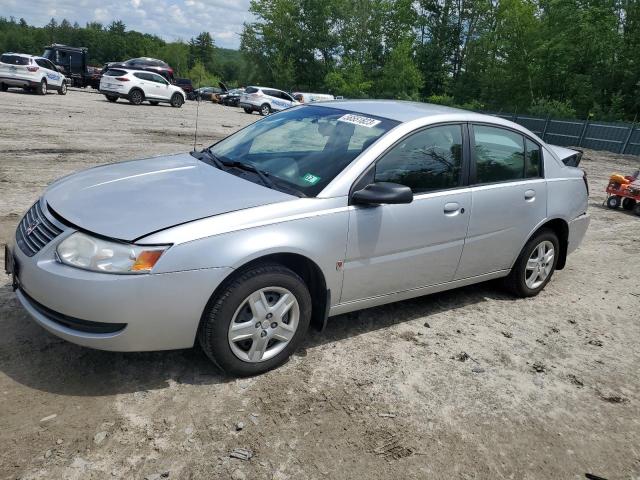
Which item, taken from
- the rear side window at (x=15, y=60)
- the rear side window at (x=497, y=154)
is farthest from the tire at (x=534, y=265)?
the rear side window at (x=15, y=60)

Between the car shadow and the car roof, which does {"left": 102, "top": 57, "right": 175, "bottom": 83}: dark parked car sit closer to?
the car roof

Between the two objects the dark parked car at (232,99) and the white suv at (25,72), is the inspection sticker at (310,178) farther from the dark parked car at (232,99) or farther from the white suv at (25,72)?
the dark parked car at (232,99)

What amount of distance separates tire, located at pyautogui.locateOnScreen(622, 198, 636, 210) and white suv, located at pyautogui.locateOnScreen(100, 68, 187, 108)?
73.2 feet

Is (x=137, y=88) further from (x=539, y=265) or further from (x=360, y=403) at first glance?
(x=360, y=403)

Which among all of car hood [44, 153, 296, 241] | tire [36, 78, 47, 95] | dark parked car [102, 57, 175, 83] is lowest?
tire [36, 78, 47, 95]

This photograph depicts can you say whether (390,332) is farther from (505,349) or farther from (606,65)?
(606,65)

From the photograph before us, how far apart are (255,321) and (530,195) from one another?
2866 millimetres

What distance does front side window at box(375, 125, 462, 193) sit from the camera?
3904mm

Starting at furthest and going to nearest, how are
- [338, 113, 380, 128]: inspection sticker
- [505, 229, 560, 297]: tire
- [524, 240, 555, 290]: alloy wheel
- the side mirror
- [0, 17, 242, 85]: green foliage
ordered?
[0, 17, 242, 85]: green foliage < [524, 240, 555, 290]: alloy wheel < [505, 229, 560, 297]: tire < [338, 113, 380, 128]: inspection sticker < the side mirror

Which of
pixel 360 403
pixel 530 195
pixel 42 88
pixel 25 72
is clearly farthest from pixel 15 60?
pixel 360 403

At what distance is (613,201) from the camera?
10.5m

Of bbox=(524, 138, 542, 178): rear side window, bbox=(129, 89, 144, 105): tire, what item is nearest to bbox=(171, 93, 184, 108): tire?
bbox=(129, 89, 144, 105): tire

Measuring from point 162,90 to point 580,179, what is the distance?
2541 centimetres

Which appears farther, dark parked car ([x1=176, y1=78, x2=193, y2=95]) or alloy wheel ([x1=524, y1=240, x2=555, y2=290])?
dark parked car ([x1=176, y1=78, x2=193, y2=95])
